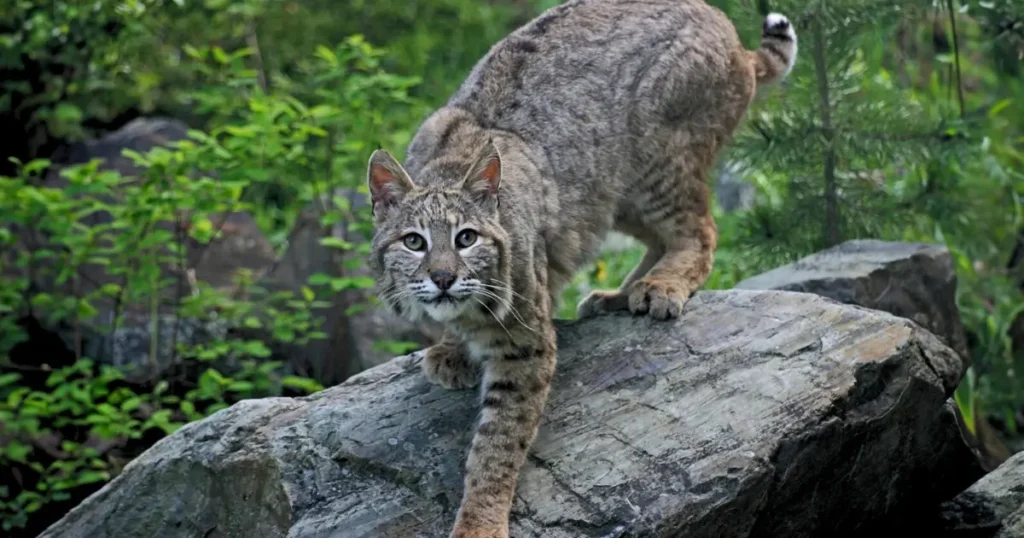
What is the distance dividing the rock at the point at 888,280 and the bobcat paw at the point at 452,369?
6.08ft

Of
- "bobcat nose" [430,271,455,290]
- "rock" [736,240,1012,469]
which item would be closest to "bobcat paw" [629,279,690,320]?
"rock" [736,240,1012,469]

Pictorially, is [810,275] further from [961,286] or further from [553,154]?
[961,286]

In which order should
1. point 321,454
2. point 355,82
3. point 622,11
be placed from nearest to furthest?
point 321,454 → point 622,11 → point 355,82

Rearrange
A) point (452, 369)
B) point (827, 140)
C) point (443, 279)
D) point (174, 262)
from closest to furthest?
point (443, 279)
point (452, 369)
point (827, 140)
point (174, 262)

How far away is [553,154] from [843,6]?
262cm

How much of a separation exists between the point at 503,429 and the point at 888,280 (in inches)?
108

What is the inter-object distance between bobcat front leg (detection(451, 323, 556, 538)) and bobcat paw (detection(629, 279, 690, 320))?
65 cm

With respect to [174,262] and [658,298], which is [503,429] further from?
[174,262]

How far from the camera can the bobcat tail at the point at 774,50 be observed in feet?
19.7

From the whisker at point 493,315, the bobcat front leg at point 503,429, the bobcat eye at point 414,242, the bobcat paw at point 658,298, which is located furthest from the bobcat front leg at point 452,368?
the bobcat paw at point 658,298

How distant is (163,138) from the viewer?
9656mm

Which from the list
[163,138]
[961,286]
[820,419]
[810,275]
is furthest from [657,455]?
[163,138]

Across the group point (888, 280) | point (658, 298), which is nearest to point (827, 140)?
point (888, 280)

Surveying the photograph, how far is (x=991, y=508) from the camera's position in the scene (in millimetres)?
4734
